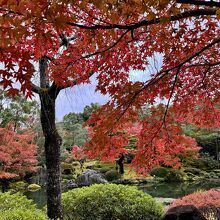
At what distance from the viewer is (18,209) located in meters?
5.73

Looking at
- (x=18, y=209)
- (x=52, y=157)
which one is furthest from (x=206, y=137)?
(x=18, y=209)

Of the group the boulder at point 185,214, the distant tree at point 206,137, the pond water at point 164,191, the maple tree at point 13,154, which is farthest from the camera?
the distant tree at point 206,137

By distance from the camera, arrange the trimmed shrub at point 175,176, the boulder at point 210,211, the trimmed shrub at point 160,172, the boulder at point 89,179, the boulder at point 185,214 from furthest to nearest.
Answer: the trimmed shrub at point 160,172
the trimmed shrub at point 175,176
the boulder at point 89,179
the boulder at point 210,211
the boulder at point 185,214

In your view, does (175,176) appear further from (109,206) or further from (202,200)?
(109,206)

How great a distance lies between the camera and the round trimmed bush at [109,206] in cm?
826

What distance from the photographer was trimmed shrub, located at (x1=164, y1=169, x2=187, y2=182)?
2662 cm

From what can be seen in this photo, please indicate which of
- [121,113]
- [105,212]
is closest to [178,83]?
[121,113]

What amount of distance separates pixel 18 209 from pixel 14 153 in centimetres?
1997

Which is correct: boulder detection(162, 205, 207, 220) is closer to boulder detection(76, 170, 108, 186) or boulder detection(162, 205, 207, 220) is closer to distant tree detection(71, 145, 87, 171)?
boulder detection(76, 170, 108, 186)

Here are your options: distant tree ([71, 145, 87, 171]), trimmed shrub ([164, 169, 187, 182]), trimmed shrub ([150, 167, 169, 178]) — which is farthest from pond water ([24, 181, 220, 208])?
distant tree ([71, 145, 87, 171])

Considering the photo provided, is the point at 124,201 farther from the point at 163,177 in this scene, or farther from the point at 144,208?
the point at 163,177

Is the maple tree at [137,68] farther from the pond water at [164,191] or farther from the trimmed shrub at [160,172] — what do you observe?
the trimmed shrub at [160,172]

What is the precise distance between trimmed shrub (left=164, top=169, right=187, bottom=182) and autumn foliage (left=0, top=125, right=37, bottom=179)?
10375 millimetres

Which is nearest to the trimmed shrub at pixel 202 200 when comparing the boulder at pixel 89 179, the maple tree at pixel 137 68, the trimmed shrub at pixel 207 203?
the trimmed shrub at pixel 207 203
